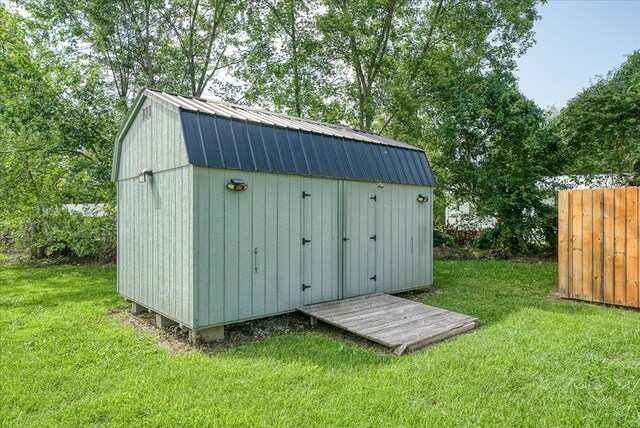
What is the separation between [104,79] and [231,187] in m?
10.8

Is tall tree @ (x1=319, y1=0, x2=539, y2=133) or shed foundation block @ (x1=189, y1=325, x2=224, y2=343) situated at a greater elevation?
tall tree @ (x1=319, y1=0, x2=539, y2=133)

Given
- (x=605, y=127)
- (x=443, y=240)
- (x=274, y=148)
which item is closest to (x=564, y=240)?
(x=274, y=148)

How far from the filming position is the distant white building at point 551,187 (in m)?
9.93

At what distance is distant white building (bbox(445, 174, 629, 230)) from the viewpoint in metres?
9.93

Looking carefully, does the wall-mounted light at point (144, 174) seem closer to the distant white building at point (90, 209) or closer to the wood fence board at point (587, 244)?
the distant white building at point (90, 209)

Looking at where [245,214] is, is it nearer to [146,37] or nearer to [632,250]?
[632,250]

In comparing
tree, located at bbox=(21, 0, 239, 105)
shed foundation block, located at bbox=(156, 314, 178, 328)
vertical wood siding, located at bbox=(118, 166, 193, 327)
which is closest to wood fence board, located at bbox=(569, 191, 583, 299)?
vertical wood siding, located at bbox=(118, 166, 193, 327)

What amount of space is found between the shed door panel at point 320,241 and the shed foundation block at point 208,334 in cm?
125

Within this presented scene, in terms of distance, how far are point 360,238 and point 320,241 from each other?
32.4 inches

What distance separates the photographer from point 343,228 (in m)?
5.57

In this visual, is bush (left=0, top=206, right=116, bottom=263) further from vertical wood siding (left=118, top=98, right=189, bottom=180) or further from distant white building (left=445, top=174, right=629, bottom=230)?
distant white building (left=445, top=174, right=629, bottom=230)

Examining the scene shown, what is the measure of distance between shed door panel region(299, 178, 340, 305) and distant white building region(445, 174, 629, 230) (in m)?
7.90

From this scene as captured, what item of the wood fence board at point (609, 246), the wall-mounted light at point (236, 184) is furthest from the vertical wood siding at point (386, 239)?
the wood fence board at point (609, 246)

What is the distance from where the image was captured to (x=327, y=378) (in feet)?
10.5
